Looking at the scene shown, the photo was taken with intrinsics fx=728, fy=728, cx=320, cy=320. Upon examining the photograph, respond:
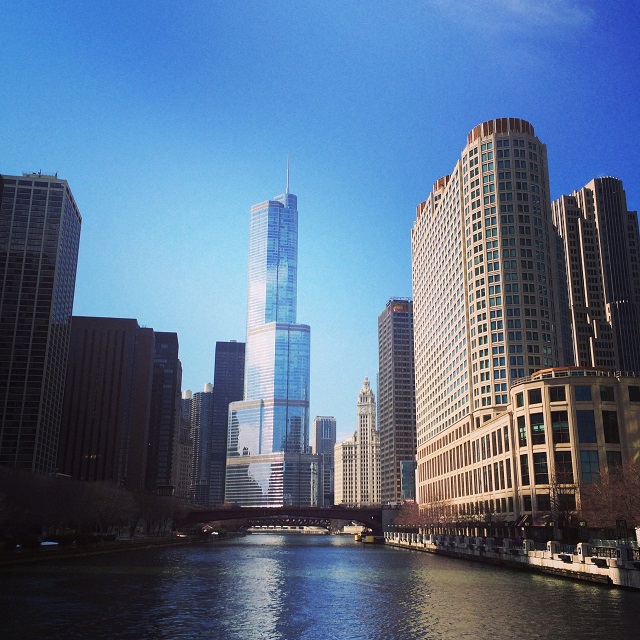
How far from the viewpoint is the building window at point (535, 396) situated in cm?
13625

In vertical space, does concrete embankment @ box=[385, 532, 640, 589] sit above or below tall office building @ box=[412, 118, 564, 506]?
below

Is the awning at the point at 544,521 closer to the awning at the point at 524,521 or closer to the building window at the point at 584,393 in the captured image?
the awning at the point at 524,521

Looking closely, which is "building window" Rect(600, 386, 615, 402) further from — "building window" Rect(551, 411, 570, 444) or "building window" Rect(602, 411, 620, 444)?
"building window" Rect(551, 411, 570, 444)

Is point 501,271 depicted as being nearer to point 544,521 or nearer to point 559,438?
point 559,438

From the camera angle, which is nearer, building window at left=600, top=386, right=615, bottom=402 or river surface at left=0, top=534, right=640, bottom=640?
river surface at left=0, top=534, right=640, bottom=640

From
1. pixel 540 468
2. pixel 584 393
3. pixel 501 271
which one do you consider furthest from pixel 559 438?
pixel 501 271

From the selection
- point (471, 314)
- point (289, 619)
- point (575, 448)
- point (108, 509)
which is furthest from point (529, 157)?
point (289, 619)

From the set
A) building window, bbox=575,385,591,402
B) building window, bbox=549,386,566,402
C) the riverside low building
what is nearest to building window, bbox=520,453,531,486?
the riverside low building

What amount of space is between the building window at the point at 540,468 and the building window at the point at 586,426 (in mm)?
8005

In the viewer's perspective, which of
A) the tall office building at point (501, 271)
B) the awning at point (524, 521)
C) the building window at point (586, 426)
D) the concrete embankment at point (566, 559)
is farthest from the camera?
the tall office building at point (501, 271)

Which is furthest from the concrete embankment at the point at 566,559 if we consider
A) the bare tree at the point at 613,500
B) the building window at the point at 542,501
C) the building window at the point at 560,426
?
the building window at the point at 560,426

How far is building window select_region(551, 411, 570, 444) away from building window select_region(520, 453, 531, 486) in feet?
28.1

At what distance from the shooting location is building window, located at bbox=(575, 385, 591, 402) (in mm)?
A: 131500

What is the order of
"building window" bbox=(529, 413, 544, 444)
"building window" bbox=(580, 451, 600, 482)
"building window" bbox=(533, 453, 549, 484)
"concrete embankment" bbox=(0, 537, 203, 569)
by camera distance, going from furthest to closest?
"building window" bbox=(529, 413, 544, 444) → "building window" bbox=(533, 453, 549, 484) → "building window" bbox=(580, 451, 600, 482) → "concrete embankment" bbox=(0, 537, 203, 569)
